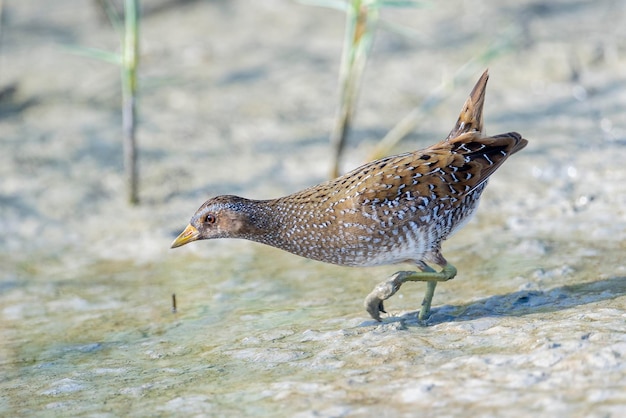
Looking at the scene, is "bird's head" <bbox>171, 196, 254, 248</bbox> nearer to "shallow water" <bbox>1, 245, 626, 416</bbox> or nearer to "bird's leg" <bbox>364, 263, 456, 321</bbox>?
"shallow water" <bbox>1, 245, 626, 416</bbox>

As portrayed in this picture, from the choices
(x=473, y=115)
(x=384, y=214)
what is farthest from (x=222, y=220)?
(x=473, y=115)

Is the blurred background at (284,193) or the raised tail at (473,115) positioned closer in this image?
the blurred background at (284,193)

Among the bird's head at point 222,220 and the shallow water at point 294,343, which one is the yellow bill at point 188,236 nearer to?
the bird's head at point 222,220

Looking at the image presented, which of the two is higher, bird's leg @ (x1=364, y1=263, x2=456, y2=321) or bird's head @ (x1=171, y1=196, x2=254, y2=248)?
bird's head @ (x1=171, y1=196, x2=254, y2=248)

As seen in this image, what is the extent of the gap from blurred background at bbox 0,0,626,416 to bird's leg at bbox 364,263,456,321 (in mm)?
109

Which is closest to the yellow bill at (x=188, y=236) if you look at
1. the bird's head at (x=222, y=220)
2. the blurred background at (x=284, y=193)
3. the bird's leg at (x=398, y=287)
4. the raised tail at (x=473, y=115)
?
the bird's head at (x=222, y=220)

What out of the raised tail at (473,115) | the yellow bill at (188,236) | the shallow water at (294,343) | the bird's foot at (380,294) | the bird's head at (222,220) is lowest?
the shallow water at (294,343)

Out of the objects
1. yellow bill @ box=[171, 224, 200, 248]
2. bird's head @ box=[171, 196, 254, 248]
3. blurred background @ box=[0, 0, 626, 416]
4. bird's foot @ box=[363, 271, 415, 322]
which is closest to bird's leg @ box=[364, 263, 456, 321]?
bird's foot @ box=[363, 271, 415, 322]

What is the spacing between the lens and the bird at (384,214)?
457 centimetres

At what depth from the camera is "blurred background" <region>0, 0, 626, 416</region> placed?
381cm

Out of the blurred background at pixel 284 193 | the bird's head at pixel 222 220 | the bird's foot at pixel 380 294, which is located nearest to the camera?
the blurred background at pixel 284 193

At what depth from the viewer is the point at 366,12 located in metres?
6.14

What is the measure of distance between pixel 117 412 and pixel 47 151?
3.94 m

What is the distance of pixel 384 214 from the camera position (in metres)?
4.56
